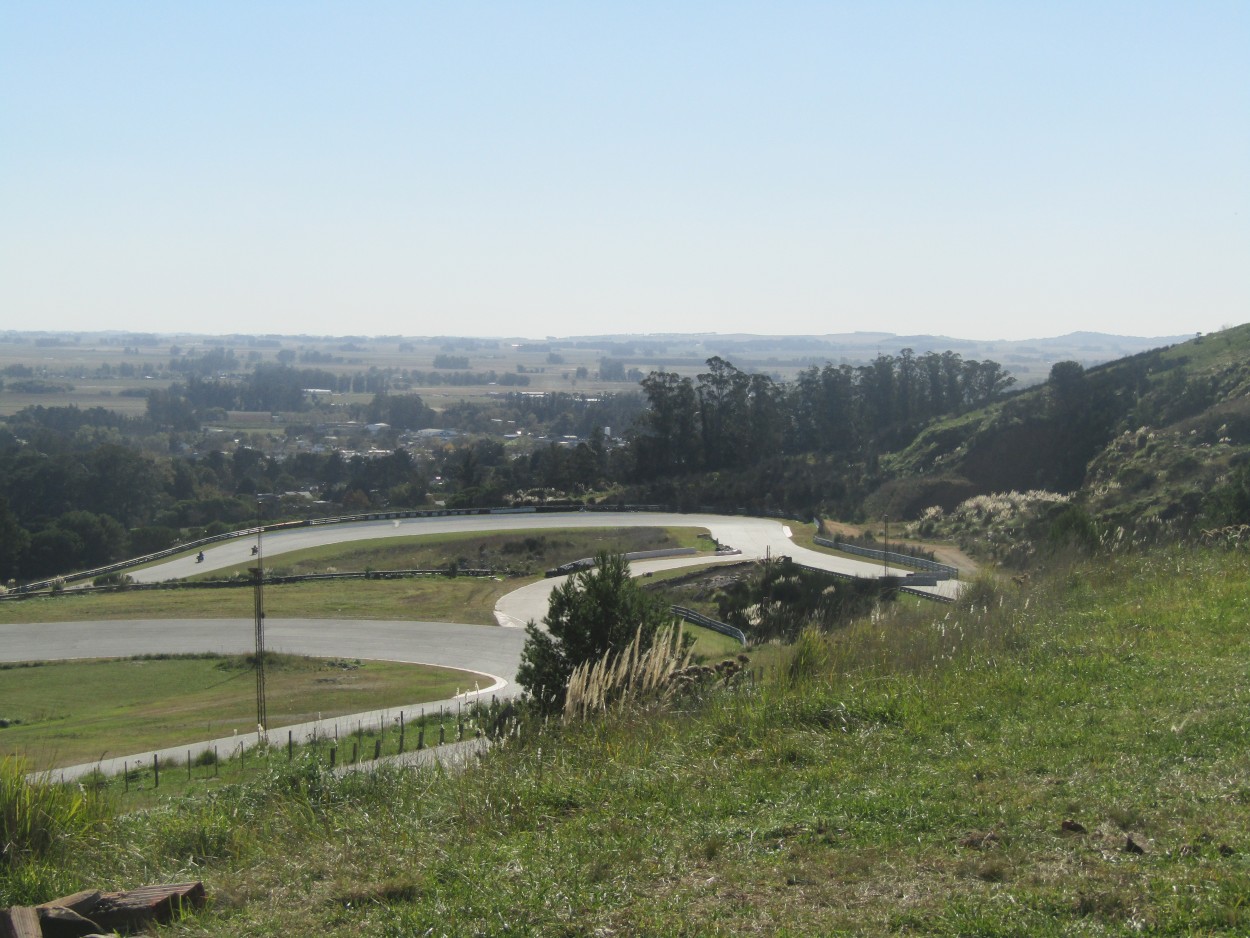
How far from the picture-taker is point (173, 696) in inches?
940

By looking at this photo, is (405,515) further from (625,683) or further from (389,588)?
(625,683)

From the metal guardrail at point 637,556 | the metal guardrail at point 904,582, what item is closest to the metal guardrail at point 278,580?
the metal guardrail at point 637,556

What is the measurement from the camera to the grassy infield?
444 cm

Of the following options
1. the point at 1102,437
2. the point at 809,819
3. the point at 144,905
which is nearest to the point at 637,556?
the point at 1102,437

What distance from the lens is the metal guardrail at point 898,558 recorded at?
3212 cm

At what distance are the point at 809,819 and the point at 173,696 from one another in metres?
21.7

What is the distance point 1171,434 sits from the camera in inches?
1665

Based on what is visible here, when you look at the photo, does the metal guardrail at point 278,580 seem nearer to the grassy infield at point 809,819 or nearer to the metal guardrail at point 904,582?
the metal guardrail at point 904,582

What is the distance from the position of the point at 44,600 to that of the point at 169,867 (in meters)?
36.7

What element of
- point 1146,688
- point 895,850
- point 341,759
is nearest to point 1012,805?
point 895,850

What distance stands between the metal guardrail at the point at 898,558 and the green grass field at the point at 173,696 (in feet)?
49.2

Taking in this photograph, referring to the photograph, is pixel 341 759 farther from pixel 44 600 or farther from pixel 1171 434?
pixel 1171 434

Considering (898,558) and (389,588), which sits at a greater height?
(898,558)

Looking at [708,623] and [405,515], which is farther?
[405,515]
